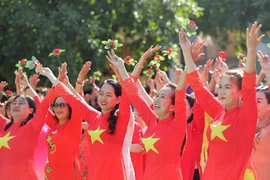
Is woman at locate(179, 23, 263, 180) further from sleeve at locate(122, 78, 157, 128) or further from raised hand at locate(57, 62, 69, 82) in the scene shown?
raised hand at locate(57, 62, 69, 82)

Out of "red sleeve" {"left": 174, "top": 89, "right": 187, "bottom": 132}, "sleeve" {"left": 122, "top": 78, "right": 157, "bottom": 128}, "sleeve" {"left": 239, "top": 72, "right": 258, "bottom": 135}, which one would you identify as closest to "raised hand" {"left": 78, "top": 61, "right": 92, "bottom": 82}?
"sleeve" {"left": 122, "top": 78, "right": 157, "bottom": 128}

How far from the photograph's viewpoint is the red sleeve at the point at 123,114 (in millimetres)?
6625

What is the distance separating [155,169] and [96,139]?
72cm

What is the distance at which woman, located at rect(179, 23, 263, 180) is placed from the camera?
5469 millimetres

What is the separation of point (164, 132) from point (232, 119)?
2.78ft

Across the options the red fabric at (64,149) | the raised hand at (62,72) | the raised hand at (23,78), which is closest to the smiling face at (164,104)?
the raised hand at (62,72)

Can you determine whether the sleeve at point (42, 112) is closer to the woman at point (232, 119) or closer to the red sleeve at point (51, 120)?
the red sleeve at point (51, 120)

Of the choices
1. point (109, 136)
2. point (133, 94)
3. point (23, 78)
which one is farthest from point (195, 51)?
point (23, 78)

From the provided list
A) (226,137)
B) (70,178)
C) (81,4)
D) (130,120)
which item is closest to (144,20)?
(81,4)

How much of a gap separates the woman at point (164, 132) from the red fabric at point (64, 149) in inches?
63.4

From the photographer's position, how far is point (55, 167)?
8.14m

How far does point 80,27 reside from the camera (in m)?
12.4

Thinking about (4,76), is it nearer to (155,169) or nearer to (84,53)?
(84,53)

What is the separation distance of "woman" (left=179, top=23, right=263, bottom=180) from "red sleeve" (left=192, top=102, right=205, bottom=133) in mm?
1209
